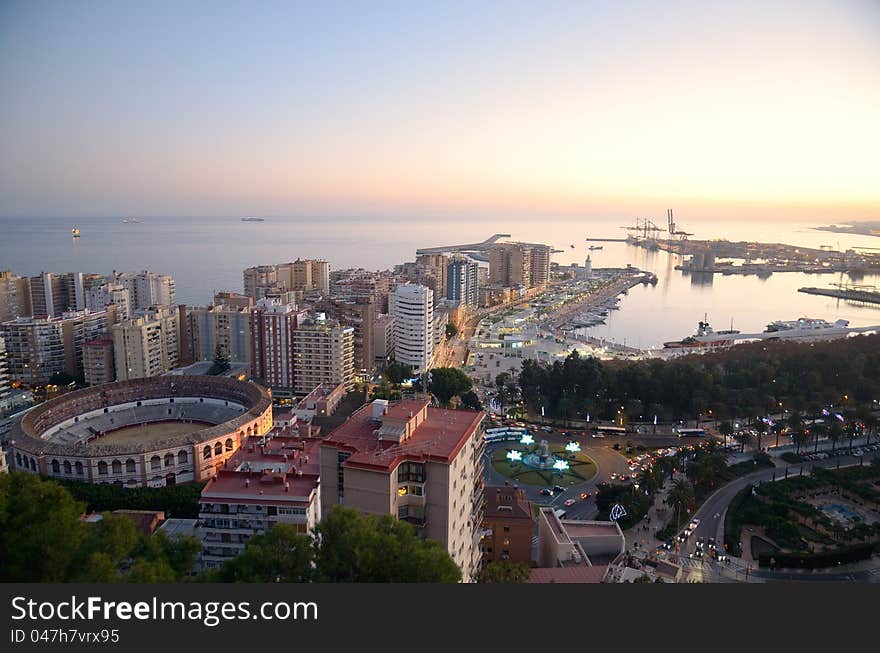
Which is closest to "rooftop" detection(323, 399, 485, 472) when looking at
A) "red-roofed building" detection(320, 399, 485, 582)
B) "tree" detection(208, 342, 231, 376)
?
"red-roofed building" detection(320, 399, 485, 582)

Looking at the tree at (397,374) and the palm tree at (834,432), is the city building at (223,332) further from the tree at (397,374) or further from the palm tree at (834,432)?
the palm tree at (834,432)

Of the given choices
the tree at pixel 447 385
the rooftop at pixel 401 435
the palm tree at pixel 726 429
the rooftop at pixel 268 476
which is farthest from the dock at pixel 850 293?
the rooftop at pixel 401 435

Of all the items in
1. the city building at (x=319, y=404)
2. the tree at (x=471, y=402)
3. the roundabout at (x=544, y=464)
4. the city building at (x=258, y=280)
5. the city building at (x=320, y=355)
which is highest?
the city building at (x=258, y=280)

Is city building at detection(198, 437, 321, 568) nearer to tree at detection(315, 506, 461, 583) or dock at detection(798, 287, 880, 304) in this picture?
tree at detection(315, 506, 461, 583)

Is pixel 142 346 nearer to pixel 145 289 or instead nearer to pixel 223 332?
pixel 223 332

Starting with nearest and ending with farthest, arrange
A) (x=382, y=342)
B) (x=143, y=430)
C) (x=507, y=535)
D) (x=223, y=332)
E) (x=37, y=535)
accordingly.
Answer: (x=37, y=535) < (x=507, y=535) < (x=143, y=430) < (x=223, y=332) < (x=382, y=342)

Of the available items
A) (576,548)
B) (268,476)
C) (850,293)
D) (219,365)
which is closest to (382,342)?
(219,365)
